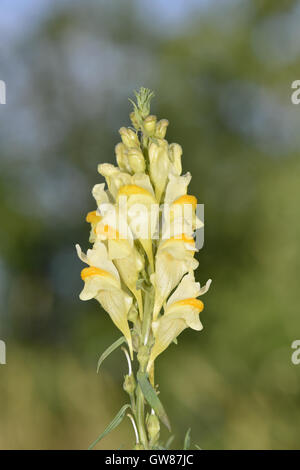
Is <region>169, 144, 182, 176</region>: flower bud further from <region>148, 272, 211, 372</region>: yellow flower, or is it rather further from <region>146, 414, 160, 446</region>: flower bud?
<region>146, 414, 160, 446</region>: flower bud

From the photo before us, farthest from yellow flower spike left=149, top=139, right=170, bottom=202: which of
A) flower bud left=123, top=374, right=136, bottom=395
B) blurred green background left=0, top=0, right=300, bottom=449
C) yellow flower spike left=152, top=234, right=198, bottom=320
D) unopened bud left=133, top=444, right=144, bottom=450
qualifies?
blurred green background left=0, top=0, right=300, bottom=449

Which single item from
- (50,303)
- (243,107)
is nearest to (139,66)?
(243,107)

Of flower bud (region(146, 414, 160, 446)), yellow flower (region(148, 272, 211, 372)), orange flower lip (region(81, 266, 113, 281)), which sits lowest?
flower bud (region(146, 414, 160, 446))

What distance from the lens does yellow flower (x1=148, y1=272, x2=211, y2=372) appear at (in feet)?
3.01

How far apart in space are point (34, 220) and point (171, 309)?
302 centimetres

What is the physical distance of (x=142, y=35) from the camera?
4039 millimetres

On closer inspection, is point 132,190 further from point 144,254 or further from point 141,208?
point 144,254

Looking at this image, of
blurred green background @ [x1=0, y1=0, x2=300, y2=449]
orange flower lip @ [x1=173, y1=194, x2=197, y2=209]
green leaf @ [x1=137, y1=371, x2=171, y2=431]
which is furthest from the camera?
blurred green background @ [x1=0, y1=0, x2=300, y2=449]

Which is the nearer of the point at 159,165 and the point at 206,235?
the point at 159,165

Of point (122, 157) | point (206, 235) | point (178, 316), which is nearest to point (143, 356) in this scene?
point (178, 316)

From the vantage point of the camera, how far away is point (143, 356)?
894 millimetres

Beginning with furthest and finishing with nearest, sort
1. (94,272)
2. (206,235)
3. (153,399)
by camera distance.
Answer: (206,235)
(94,272)
(153,399)

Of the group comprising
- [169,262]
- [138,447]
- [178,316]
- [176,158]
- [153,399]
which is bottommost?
[138,447]

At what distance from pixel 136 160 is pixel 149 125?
82 mm
